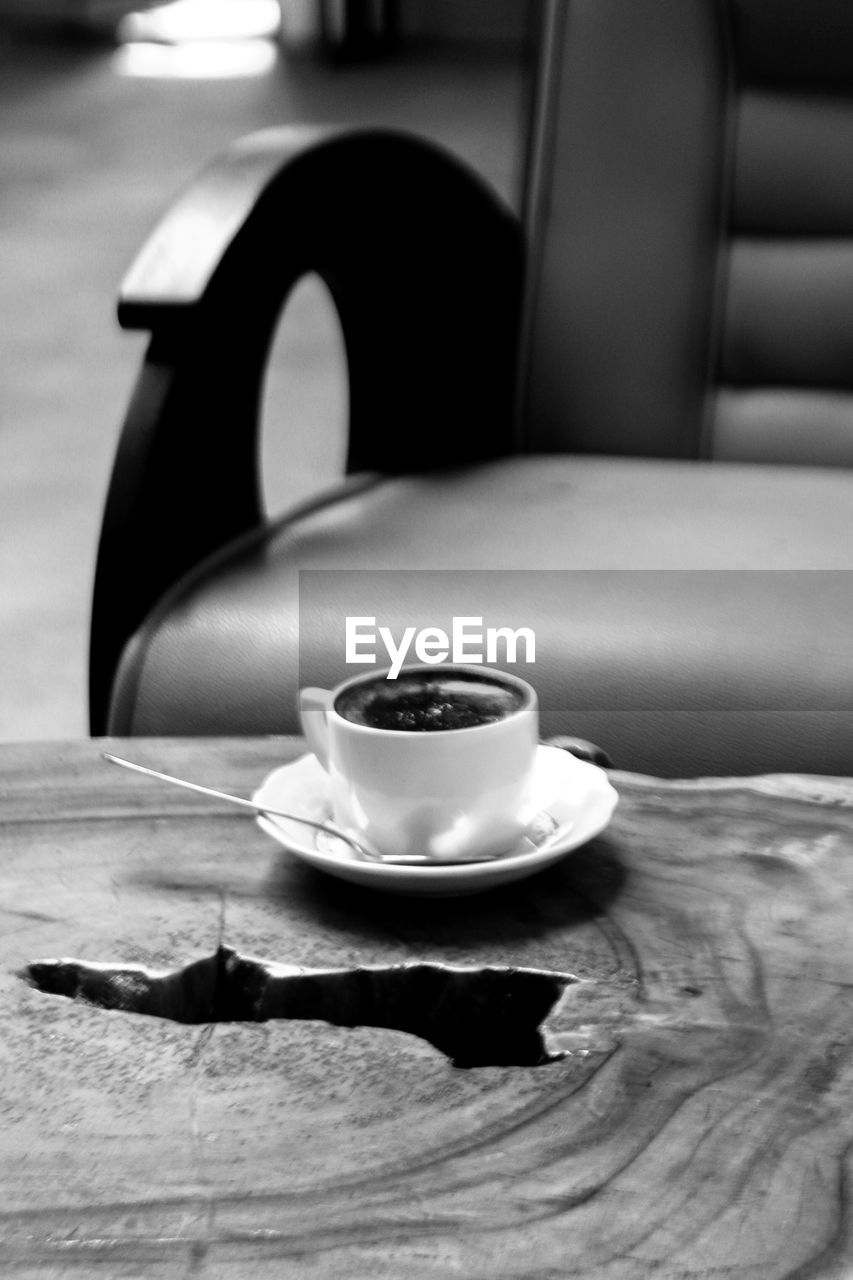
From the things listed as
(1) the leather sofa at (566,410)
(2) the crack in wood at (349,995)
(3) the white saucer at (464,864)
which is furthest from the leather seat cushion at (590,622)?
(2) the crack in wood at (349,995)

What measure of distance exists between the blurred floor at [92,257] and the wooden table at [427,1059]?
96cm

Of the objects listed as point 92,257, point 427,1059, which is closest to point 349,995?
point 427,1059

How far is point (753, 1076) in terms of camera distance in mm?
427

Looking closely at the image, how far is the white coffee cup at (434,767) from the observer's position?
54cm

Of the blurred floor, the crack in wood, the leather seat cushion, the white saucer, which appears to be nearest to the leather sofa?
→ the leather seat cushion

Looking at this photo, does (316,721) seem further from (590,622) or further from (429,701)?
(590,622)

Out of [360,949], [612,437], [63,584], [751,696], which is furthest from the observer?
[63,584]

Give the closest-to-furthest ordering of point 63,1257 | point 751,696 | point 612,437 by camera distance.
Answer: point 63,1257, point 751,696, point 612,437

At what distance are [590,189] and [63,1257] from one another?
1160 mm

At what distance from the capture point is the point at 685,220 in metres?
1.35

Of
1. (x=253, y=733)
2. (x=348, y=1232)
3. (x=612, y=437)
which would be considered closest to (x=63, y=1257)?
(x=348, y=1232)

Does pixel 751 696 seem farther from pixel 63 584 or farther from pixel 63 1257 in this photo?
pixel 63 584

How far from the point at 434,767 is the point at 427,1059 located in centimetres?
13

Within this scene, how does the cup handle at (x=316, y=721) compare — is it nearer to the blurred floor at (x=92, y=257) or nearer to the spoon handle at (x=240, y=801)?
the spoon handle at (x=240, y=801)
